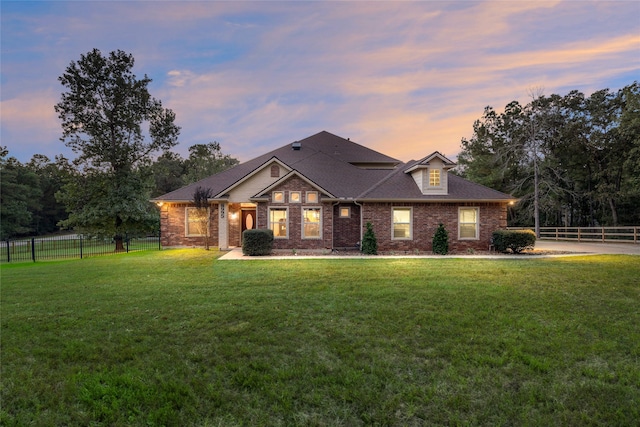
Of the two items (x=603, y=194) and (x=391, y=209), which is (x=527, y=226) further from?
(x=391, y=209)

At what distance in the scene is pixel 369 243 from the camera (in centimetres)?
1482

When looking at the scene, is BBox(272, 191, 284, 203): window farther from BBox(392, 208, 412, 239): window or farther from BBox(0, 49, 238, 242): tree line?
BBox(0, 49, 238, 242): tree line

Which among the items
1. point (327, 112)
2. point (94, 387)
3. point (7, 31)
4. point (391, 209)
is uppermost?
point (327, 112)

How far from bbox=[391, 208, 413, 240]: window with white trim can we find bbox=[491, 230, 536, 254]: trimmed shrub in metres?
4.21

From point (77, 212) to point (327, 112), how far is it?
69.6 feet

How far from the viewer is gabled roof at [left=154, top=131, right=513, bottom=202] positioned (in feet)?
51.7

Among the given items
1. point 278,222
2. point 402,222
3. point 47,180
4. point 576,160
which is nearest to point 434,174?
point 402,222

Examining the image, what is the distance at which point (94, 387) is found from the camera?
10.5 ft

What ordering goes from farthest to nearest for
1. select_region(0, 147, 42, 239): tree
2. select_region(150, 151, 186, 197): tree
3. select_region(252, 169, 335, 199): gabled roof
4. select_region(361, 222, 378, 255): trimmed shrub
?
select_region(150, 151, 186, 197): tree, select_region(0, 147, 42, 239): tree, select_region(252, 169, 335, 199): gabled roof, select_region(361, 222, 378, 255): trimmed shrub

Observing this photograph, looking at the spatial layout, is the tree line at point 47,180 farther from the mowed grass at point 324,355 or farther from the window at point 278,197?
the mowed grass at point 324,355

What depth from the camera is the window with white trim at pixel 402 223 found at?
15.7 metres

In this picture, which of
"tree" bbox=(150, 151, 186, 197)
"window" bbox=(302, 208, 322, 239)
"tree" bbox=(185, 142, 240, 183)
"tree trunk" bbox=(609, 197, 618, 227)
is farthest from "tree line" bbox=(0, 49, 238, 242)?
"tree trunk" bbox=(609, 197, 618, 227)

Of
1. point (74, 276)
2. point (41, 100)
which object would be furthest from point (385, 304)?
point (41, 100)

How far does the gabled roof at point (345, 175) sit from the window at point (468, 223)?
770 mm
